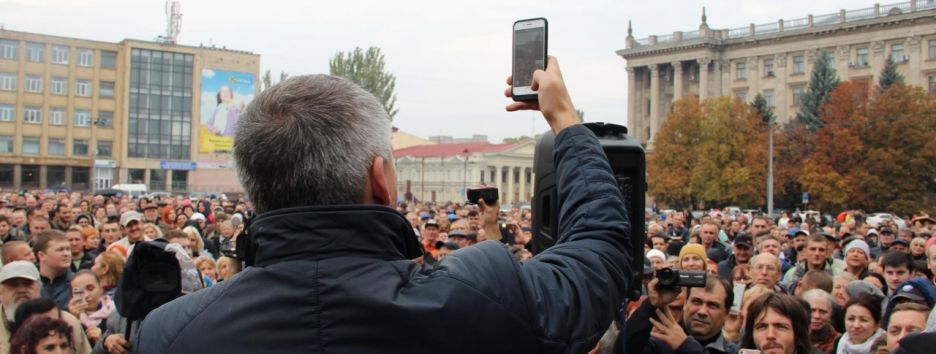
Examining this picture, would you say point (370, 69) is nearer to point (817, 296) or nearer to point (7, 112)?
point (7, 112)

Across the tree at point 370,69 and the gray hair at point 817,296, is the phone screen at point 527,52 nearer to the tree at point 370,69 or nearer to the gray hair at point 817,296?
the gray hair at point 817,296

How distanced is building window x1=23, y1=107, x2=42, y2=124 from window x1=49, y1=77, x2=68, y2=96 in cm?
207

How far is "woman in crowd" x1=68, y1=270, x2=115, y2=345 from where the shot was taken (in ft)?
21.6

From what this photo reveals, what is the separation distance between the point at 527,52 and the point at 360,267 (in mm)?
821

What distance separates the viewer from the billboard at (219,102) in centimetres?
7794

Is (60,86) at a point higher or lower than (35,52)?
lower

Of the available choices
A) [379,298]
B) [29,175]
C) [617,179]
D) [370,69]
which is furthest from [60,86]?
[379,298]

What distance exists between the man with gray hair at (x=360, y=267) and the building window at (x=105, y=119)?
8225 centimetres

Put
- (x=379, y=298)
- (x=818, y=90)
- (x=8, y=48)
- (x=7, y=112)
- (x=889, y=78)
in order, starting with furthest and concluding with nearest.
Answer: (x=7, y=112), (x=8, y=48), (x=818, y=90), (x=889, y=78), (x=379, y=298)

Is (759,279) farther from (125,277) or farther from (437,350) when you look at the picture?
(437,350)

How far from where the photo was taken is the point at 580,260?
1936 mm

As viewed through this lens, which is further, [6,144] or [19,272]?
[6,144]

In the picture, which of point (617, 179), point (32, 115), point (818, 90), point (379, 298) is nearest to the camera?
point (379, 298)

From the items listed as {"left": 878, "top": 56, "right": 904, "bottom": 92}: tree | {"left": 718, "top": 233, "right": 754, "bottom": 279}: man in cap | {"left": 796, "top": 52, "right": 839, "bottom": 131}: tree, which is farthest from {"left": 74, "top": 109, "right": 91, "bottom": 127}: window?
{"left": 718, "top": 233, "right": 754, "bottom": 279}: man in cap
